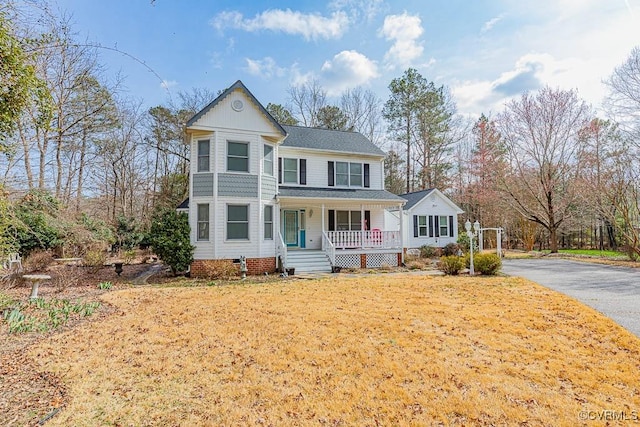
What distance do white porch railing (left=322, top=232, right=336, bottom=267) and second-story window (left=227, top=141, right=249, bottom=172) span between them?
497 cm

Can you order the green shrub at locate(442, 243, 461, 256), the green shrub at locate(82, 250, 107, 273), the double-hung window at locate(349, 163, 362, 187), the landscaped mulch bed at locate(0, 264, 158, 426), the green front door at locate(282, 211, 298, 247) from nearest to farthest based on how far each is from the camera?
the landscaped mulch bed at locate(0, 264, 158, 426) < the green shrub at locate(82, 250, 107, 273) < the green front door at locate(282, 211, 298, 247) < the double-hung window at locate(349, 163, 362, 187) < the green shrub at locate(442, 243, 461, 256)

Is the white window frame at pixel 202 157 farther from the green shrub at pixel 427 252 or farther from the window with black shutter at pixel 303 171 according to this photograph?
the green shrub at pixel 427 252

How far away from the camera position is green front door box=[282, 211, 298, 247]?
17500 millimetres

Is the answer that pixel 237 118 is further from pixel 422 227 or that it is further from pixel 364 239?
pixel 422 227

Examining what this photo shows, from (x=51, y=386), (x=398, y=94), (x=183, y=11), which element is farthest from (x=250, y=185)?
(x=398, y=94)

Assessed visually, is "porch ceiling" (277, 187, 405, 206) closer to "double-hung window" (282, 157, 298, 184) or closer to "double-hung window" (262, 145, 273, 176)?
"double-hung window" (282, 157, 298, 184)

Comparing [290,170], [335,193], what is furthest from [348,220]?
[290,170]

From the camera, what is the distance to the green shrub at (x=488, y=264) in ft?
43.9

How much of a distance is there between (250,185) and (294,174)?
11.6ft

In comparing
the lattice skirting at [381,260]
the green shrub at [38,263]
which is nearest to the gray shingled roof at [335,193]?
the lattice skirting at [381,260]

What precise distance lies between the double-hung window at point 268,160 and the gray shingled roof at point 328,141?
68.0 inches

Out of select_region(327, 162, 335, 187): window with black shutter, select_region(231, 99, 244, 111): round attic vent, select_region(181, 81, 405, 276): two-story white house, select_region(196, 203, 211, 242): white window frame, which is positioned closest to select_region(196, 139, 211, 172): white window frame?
select_region(181, 81, 405, 276): two-story white house

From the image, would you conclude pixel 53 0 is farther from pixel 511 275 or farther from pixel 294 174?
pixel 511 275

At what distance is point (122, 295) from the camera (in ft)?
32.7
